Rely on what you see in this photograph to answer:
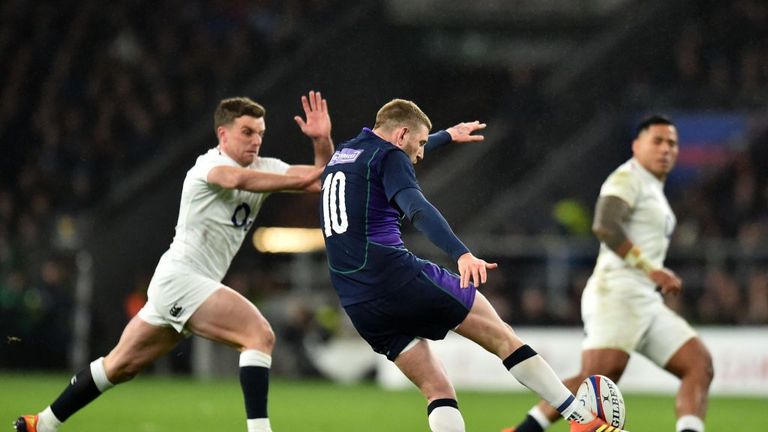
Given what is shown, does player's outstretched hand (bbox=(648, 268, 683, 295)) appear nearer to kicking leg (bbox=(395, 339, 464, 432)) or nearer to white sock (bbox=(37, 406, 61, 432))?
kicking leg (bbox=(395, 339, 464, 432))

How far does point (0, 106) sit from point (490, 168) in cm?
967

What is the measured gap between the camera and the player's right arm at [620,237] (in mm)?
8852

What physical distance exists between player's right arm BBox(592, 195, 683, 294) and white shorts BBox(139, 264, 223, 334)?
270 centimetres

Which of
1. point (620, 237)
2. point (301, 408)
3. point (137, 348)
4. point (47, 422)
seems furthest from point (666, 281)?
point (301, 408)

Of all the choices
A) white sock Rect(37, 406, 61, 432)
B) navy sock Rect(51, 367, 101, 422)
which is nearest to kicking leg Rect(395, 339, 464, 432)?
navy sock Rect(51, 367, 101, 422)

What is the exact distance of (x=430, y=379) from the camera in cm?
727

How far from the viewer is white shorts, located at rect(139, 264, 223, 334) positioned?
27.2ft

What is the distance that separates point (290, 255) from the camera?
914 inches

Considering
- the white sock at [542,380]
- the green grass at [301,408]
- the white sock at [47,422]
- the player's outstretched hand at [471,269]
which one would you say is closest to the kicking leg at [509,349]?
→ the white sock at [542,380]

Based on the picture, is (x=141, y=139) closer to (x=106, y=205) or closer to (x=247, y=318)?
(x=106, y=205)

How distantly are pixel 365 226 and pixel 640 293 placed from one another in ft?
9.34

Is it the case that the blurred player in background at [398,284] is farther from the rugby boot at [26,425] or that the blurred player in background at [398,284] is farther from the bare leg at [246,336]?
the rugby boot at [26,425]

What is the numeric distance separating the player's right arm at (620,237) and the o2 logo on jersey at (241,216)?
7.96ft

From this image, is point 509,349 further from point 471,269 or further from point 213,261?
point 213,261
